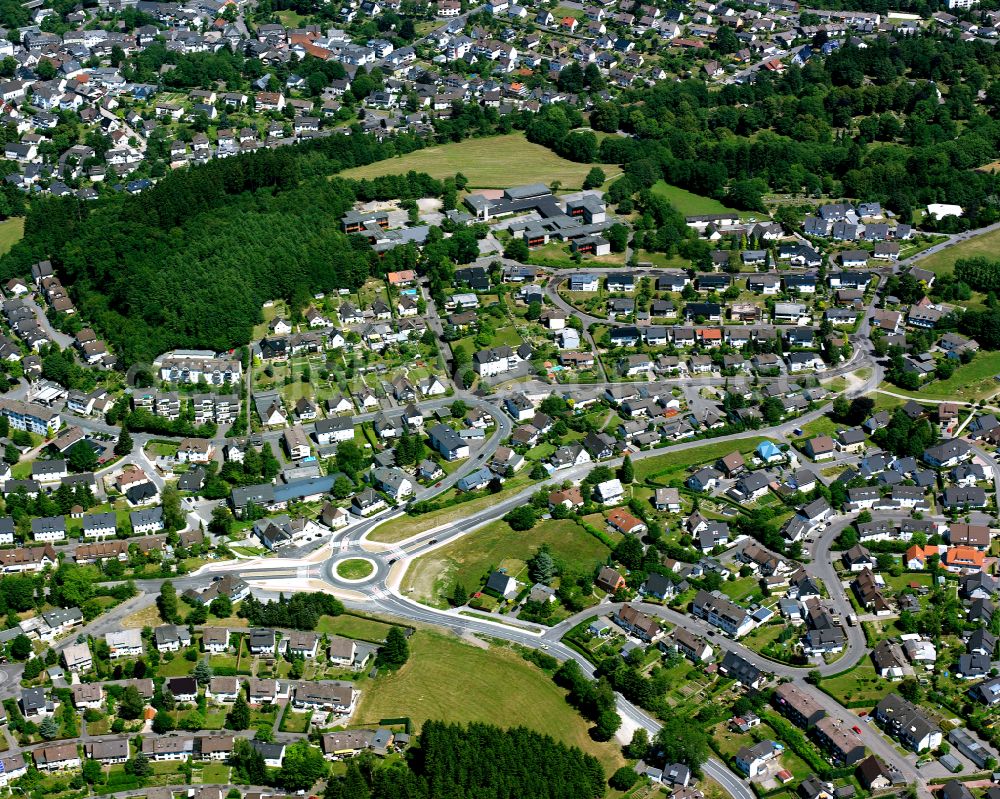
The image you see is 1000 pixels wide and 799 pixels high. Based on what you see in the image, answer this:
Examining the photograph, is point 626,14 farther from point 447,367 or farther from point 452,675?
point 452,675

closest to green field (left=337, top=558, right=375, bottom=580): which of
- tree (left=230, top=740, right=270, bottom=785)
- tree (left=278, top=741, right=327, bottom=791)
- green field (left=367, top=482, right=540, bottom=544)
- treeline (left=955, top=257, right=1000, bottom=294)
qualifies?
green field (left=367, top=482, right=540, bottom=544)

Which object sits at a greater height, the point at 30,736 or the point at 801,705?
the point at 801,705

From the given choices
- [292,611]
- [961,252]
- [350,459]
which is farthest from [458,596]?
[961,252]

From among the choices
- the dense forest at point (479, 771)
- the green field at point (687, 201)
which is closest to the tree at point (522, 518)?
the dense forest at point (479, 771)

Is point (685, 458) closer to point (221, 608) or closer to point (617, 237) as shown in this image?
point (617, 237)

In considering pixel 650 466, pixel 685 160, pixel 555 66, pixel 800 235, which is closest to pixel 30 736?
pixel 650 466

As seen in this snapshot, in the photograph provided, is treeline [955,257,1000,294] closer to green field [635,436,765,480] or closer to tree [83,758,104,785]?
green field [635,436,765,480]
